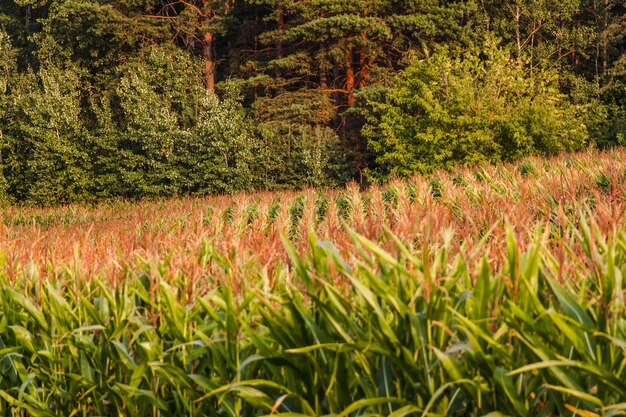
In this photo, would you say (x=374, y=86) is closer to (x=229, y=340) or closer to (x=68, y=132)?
(x=68, y=132)

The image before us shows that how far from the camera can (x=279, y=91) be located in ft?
125

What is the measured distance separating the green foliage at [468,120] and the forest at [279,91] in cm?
13

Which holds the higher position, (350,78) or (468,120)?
(350,78)

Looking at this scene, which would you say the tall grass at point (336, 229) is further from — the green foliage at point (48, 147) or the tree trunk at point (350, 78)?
the green foliage at point (48, 147)

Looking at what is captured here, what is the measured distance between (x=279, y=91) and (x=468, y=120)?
13872 mm

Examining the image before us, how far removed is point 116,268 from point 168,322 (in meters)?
0.94

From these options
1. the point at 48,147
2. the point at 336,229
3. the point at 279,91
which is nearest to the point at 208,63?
the point at 279,91

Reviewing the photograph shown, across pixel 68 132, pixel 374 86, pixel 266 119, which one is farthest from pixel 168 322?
pixel 68 132

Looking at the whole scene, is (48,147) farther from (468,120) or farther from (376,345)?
(376,345)

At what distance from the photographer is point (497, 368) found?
2.09 meters

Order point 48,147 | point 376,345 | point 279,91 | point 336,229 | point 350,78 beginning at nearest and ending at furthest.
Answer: point 376,345, point 336,229, point 48,147, point 350,78, point 279,91

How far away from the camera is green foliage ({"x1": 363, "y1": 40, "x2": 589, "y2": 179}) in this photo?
27.0 metres

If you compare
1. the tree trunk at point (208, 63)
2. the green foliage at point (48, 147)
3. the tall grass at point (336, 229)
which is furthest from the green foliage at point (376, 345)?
the tree trunk at point (208, 63)

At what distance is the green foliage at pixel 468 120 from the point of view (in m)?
27.0
